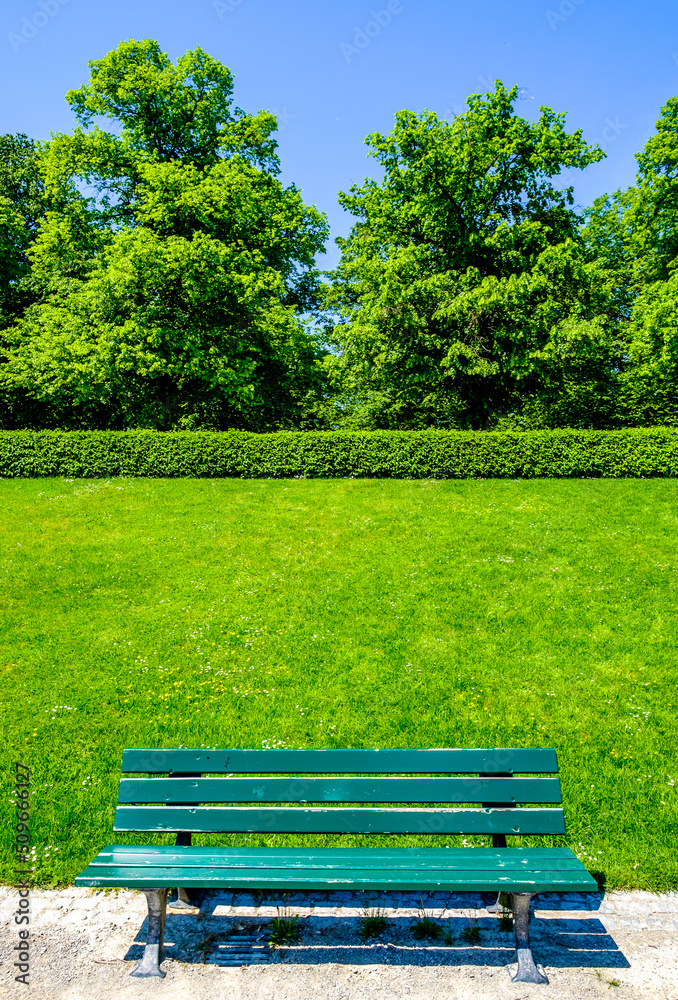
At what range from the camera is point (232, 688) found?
6672 millimetres

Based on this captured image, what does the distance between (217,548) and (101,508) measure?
4.29 m

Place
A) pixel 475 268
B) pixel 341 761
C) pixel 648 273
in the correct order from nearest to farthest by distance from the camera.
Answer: pixel 341 761
pixel 475 268
pixel 648 273

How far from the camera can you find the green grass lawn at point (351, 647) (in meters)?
5.13

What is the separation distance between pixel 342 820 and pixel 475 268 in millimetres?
21522

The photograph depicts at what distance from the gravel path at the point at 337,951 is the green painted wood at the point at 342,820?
604 millimetres

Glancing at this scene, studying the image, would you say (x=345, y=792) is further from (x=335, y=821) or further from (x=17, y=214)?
(x=17, y=214)

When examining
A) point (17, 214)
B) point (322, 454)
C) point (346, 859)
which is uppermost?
point (17, 214)

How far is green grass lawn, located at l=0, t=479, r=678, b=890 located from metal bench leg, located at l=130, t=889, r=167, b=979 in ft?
3.26

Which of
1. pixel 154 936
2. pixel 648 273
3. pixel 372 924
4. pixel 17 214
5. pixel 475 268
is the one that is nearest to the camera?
pixel 154 936

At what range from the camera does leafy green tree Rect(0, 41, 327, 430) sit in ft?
68.1

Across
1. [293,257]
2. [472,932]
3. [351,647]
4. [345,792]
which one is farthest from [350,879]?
[293,257]

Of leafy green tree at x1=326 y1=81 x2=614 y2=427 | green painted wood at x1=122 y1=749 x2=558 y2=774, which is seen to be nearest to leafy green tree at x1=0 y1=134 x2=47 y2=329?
leafy green tree at x1=326 y1=81 x2=614 y2=427

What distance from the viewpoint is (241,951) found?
144 inches

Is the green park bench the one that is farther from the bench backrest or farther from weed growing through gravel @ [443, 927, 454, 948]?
weed growing through gravel @ [443, 927, 454, 948]
